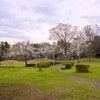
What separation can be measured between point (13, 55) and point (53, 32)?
24.5 m

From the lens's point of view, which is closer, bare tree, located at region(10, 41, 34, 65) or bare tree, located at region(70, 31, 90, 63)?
bare tree, located at region(70, 31, 90, 63)

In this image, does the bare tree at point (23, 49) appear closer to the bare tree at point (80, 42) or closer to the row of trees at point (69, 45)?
the row of trees at point (69, 45)

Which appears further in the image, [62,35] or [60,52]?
[60,52]

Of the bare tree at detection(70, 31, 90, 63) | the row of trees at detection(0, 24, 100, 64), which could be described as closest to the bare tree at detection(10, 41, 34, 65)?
the row of trees at detection(0, 24, 100, 64)

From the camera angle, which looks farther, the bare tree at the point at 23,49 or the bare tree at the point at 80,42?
the bare tree at the point at 23,49

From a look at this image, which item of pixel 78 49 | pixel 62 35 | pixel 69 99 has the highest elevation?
pixel 62 35

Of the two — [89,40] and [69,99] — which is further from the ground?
[89,40]

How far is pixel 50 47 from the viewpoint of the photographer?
91625mm

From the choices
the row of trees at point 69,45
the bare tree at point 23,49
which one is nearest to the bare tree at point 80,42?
the row of trees at point 69,45

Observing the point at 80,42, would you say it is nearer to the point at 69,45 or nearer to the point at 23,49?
the point at 69,45

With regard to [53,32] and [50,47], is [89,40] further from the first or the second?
[50,47]

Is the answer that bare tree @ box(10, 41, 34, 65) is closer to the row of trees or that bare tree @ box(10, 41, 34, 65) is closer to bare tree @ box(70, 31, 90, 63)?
the row of trees

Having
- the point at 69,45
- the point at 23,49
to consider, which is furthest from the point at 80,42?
the point at 23,49

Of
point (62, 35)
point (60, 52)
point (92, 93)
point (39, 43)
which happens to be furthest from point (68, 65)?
point (39, 43)
